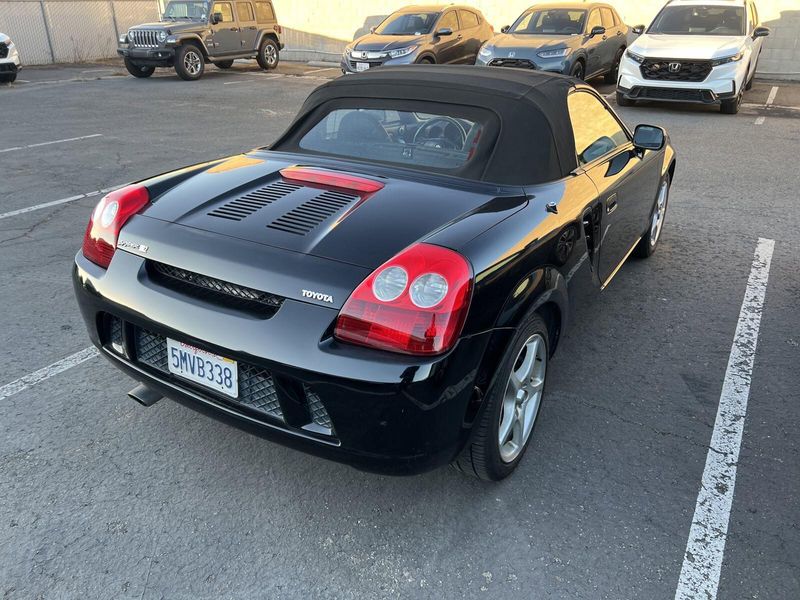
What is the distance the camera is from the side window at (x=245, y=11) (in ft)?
58.3

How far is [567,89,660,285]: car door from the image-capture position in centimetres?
335

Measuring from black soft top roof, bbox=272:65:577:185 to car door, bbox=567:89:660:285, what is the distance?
15cm

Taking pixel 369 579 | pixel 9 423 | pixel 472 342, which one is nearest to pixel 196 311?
pixel 472 342

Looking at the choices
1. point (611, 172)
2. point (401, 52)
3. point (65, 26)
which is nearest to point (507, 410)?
point (611, 172)

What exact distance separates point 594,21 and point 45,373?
523 inches

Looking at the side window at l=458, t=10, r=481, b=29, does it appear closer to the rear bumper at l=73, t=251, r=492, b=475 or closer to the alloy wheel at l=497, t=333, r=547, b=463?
the alloy wheel at l=497, t=333, r=547, b=463

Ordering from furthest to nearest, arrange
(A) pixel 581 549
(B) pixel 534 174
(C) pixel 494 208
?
(B) pixel 534 174 → (C) pixel 494 208 → (A) pixel 581 549

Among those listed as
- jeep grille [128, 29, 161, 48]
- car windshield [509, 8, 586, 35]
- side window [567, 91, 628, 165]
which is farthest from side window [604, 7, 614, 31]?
side window [567, 91, 628, 165]

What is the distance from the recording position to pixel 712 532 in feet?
8.04

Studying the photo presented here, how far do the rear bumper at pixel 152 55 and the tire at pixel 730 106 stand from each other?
40.6ft

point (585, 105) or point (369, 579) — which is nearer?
point (369, 579)

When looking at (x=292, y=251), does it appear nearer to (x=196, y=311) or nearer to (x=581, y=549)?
(x=196, y=311)

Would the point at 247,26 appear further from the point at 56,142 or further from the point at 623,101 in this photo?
the point at 623,101

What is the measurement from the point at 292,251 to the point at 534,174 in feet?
3.97
